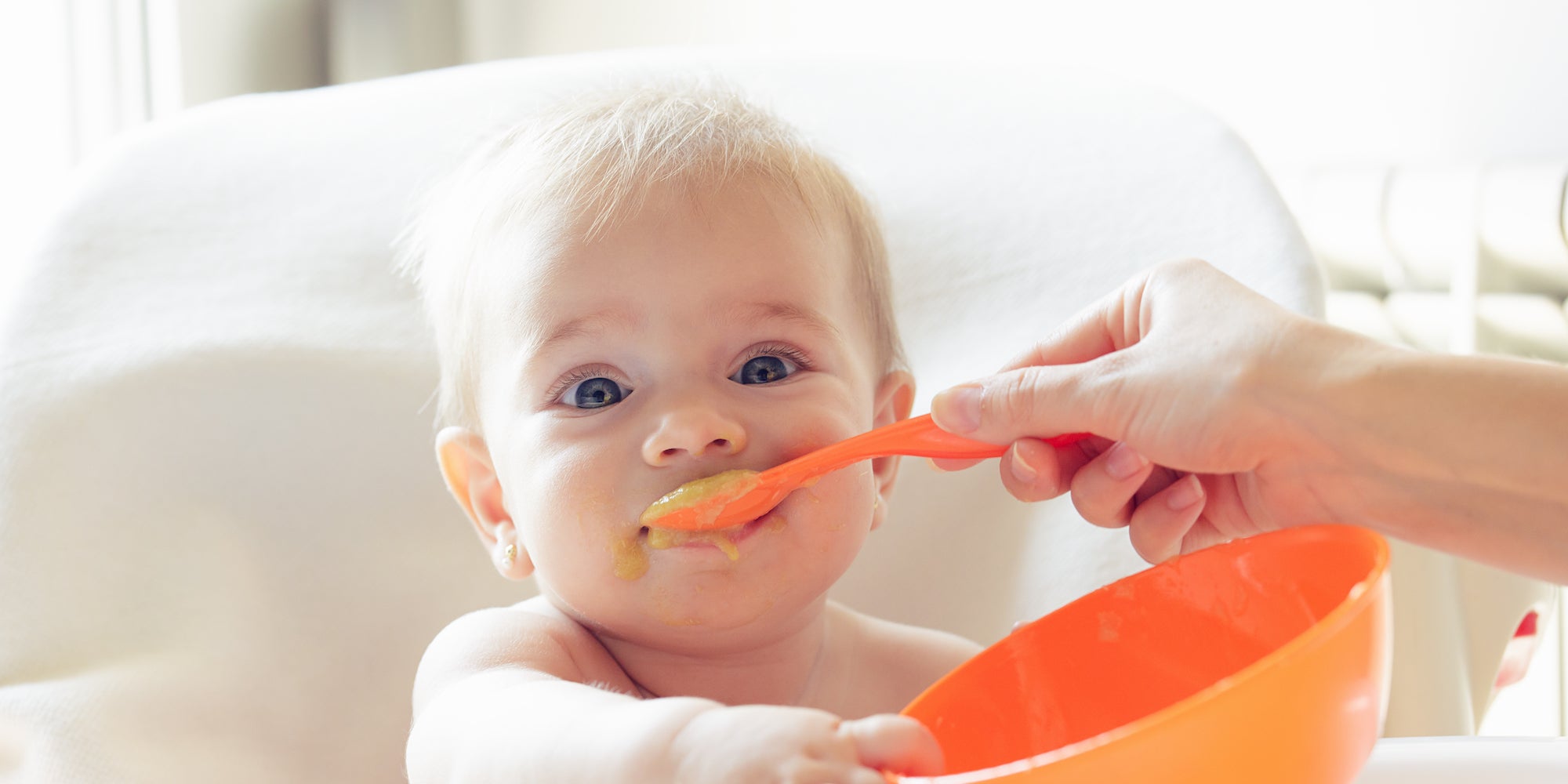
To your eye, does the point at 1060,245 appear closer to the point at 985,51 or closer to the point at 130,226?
the point at 130,226

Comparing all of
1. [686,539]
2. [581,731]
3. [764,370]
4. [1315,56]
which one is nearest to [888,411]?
[764,370]

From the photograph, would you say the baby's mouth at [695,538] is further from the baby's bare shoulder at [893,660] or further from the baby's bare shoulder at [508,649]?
the baby's bare shoulder at [893,660]

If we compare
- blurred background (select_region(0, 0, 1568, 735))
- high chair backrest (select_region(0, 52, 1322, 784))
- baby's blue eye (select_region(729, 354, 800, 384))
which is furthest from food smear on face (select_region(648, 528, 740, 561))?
blurred background (select_region(0, 0, 1568, 735))

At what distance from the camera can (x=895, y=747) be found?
0.47m

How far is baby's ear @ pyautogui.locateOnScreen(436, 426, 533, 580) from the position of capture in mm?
883

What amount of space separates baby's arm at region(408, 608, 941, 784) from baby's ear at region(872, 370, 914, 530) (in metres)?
0.25

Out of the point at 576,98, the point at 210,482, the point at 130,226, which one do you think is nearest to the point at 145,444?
the point at 210,482

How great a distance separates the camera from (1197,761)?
42 centimetres

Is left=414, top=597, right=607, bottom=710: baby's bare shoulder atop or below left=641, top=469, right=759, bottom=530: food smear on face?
below

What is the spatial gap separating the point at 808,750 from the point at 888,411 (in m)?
0.49

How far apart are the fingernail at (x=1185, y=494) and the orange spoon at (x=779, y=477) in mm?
79

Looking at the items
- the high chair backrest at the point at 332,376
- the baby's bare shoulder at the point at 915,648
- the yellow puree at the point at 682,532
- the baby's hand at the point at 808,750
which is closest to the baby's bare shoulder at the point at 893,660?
the baby's bare shoulder at the point at 915,648

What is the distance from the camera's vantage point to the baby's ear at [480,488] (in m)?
0.88

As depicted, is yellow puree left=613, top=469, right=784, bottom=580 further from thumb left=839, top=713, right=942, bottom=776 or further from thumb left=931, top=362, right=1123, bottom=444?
thumb left=839, top=713, right=942, bottom=776
